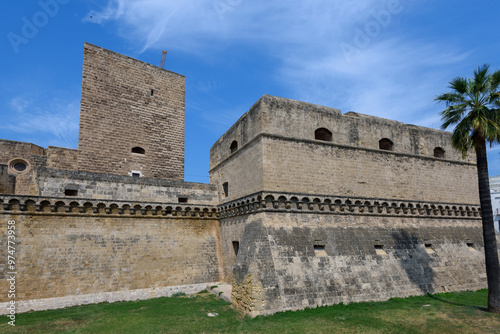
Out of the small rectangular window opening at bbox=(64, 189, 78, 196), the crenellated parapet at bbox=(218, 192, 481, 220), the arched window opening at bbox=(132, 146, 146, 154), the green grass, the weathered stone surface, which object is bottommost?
the green grass

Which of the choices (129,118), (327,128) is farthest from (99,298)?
(327,128)

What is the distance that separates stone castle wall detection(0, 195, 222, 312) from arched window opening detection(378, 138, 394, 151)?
9.88 m

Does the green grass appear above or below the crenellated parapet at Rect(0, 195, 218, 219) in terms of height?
below

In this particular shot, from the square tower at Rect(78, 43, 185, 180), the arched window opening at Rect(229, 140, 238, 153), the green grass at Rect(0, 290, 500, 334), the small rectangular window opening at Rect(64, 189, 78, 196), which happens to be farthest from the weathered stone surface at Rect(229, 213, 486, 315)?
the square tower at Rect(78, 43, 185, 180)

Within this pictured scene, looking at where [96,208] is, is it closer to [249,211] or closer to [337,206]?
[249,211]

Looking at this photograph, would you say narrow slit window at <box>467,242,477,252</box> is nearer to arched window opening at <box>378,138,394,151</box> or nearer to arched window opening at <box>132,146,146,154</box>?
arched window opening at <box>378,138,394,151</box>

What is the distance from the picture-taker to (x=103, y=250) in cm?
1356

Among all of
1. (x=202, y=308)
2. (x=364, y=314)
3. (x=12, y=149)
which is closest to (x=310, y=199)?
(x=364, y=314)

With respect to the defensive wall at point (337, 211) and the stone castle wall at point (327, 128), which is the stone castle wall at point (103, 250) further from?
the stone castle wall at point (327, 128)

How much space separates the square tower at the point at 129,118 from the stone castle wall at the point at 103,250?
12.0 feet

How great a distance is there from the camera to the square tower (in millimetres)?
16938

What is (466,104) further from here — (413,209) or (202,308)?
(202,308)

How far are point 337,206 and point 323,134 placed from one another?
3484mm

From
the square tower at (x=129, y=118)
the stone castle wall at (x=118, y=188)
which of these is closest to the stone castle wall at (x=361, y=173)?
the stone castle wall at (x=118, y=188)
